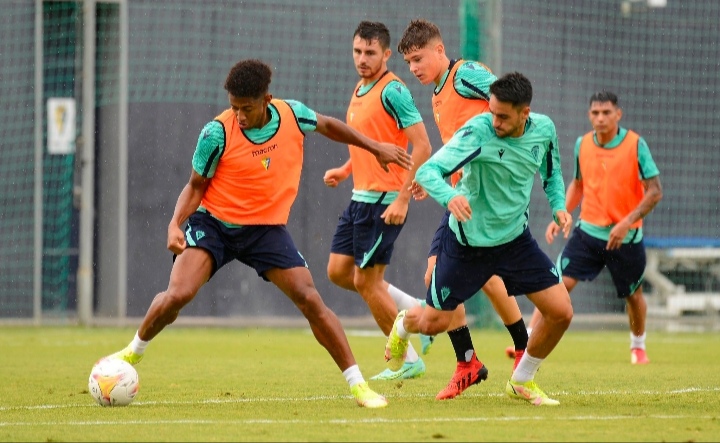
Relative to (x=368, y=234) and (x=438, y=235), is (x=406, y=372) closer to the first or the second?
(x=368, y=234)

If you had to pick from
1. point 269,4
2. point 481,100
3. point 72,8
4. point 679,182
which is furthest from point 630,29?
point 481,100

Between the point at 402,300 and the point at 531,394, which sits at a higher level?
the point at 402,300

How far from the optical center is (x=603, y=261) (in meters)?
11.9

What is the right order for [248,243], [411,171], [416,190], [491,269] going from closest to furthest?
[491,269], [248,243], [416,190], [411,171]

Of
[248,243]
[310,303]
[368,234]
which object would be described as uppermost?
[248,243]

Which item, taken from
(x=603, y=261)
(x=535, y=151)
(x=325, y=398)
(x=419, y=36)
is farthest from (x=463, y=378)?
(x=603, y=261)

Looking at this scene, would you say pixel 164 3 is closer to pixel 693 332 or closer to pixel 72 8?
pixel 72 8

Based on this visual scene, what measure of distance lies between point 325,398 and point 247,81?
6.76 feet

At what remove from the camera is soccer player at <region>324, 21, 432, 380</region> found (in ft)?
31.3

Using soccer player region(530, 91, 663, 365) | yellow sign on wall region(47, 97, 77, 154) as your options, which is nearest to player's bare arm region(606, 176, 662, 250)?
soccer player region(530, 91, 663, 365)

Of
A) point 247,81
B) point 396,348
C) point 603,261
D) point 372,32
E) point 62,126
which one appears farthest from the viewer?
point 62,126

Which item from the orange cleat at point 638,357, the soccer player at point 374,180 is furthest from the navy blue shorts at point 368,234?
the orange cleat at point 638,357

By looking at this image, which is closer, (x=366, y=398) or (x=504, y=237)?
(x=366, y=398)

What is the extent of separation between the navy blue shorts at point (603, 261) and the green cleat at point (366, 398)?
4980 millimetres
